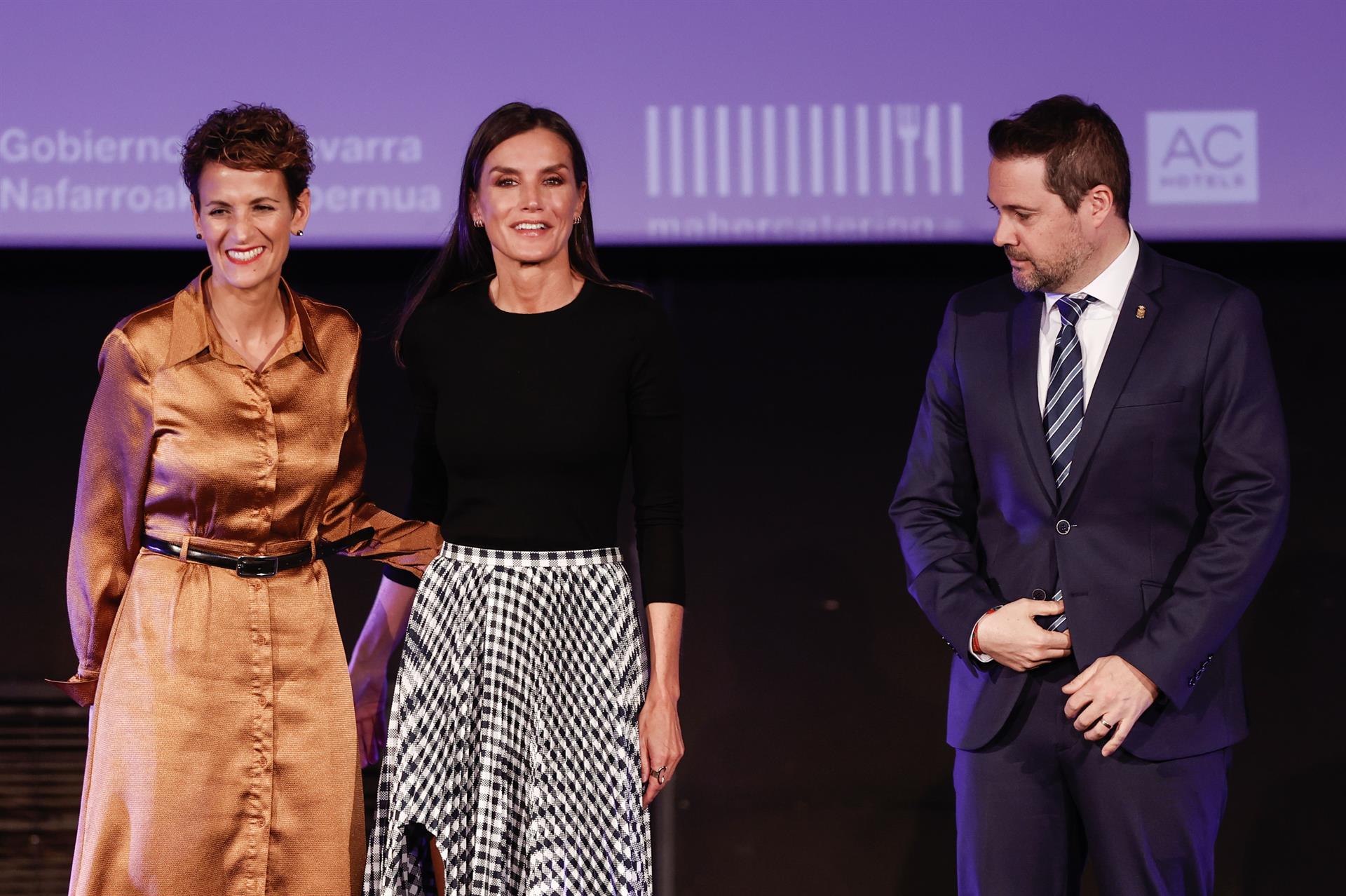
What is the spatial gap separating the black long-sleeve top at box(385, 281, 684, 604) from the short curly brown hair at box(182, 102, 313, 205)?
0.34m

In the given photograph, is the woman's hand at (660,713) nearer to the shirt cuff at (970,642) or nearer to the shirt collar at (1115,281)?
the shirt cuff at (970,642)

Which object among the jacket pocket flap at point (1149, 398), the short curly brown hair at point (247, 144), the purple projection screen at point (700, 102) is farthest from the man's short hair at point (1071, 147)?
the purple projection screen at point (700, 102)

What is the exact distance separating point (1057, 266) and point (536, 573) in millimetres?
915

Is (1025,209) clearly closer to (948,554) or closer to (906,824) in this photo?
(948,554)

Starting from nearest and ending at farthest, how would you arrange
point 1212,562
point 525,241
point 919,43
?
point 1212,562, point 525,241, point 919,43

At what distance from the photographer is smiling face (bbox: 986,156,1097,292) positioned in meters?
2.08

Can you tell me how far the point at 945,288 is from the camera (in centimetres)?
373

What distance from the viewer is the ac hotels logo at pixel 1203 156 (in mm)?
3562

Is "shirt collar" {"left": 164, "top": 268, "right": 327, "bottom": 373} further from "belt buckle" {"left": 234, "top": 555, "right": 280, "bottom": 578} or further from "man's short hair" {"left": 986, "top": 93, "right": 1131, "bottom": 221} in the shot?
"man's short hair" {"left": 986, "top": 93, "right": 1131, "bottom": 221}

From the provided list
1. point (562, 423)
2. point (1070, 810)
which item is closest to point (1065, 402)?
point (1070, 810)

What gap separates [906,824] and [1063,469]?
185 centimetres

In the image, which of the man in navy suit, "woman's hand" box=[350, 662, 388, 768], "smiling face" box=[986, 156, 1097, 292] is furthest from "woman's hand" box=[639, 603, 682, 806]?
"smiling face" box=[986, 156, 1097, 292]

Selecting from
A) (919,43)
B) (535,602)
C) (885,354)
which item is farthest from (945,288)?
(535,602)

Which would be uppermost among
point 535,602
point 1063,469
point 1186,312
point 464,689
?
point 1186,312
